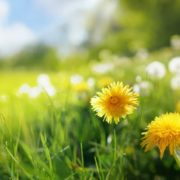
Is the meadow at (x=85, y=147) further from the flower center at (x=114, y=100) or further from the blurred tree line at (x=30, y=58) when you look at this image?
the blurred tree line at (x=30, y=58)

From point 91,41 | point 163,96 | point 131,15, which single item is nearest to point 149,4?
point 131,15

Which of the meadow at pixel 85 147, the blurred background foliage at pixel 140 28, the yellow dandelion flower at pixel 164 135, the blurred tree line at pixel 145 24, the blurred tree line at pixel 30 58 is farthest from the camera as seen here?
the blurred tree line at pixel 30 58

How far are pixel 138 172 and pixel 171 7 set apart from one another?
73.3 feet

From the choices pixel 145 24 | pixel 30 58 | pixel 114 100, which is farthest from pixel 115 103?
pixel 30 58

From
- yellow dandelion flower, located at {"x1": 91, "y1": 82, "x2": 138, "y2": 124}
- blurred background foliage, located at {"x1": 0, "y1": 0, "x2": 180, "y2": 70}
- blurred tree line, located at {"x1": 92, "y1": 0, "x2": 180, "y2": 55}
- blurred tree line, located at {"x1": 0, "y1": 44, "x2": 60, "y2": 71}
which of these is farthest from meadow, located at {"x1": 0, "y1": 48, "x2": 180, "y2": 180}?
blurred tree line, located at {"x1": 0, "y1": 44, "x2": 60, "y2": 71}

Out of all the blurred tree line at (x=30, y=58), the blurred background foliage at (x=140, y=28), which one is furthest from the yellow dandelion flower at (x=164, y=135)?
the blurred tree line at (x=30, y=58)

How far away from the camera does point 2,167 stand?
2049mm

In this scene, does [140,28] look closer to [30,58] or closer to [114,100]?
[30,58]

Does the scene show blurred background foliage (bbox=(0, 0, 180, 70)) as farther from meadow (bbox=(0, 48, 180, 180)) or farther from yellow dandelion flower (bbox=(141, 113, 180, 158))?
yellow dandelion flower (bbox=(141, 113, 180, 158))

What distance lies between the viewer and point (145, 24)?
80.3 ft

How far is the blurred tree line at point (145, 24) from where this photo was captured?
2302 centimetres

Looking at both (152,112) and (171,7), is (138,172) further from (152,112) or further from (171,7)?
(171,7)

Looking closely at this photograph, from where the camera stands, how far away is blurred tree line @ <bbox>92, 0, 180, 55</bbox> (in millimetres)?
23016

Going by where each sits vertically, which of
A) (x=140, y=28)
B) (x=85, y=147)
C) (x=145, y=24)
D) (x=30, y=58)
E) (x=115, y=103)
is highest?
(x=145, y=24)
